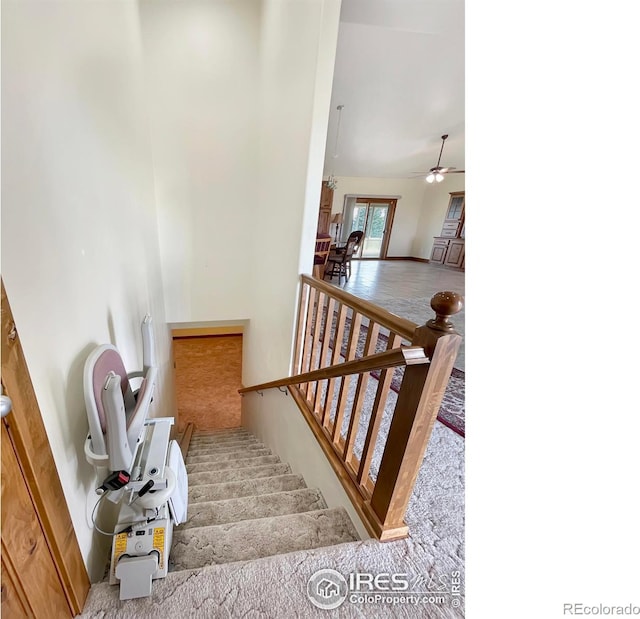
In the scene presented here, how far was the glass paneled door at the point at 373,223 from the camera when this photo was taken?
899cm

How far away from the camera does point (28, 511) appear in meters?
0.65

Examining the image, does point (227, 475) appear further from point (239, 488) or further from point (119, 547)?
point (119, 547)

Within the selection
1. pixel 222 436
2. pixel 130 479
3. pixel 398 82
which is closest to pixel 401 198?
pixel 398 82

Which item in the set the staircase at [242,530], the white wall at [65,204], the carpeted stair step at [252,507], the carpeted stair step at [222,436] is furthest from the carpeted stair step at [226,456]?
the white wall at [65,204]

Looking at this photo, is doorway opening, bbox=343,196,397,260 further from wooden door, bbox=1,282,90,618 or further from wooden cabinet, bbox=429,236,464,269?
wooden door, bbox=1,282,90,618

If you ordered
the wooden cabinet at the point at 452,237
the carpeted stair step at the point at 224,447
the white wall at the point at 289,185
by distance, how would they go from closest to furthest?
the white wall at the point at 289,185
the carpeted stair step at the point at 224,447
the wooden cabinet at the point at 452,237

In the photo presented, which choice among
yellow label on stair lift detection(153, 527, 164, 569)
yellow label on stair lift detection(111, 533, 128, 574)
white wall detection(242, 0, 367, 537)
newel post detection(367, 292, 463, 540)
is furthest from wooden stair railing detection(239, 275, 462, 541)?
yellow label on stair lift detection(111, 533, 128, 574)

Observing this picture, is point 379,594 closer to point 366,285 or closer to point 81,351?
point 81,351

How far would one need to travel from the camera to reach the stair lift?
2.93 ft

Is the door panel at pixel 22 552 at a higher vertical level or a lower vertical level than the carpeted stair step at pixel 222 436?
higher

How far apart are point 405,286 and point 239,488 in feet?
15.5

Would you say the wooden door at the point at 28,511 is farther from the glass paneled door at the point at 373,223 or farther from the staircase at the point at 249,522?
the glass paneled door at the point at 373,223

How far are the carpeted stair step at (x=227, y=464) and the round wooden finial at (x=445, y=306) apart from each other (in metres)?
2.22
